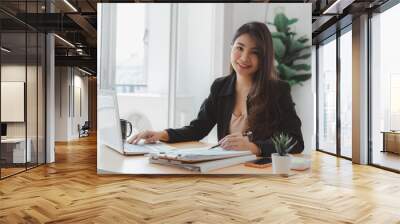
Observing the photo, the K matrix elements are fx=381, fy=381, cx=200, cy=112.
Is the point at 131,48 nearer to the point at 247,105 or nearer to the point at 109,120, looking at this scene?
the point at 109,120

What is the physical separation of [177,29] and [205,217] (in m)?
3.20

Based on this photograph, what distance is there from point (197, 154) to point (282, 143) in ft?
4.27

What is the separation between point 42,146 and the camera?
290 inches

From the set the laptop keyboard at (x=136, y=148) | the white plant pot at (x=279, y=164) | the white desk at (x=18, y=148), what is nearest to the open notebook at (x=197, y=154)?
the laptop keyboard at (x=136, y=148)

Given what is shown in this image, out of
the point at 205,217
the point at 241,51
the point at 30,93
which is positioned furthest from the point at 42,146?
the point at 205,217

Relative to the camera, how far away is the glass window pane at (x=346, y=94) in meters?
8.22

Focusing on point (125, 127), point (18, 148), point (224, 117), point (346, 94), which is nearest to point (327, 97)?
point (346, 94)

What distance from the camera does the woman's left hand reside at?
5828 millimetres

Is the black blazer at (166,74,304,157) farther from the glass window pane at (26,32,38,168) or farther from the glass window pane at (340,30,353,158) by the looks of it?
the glass window pane at (340,30,353,158)

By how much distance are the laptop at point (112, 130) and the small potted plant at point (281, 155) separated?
1.63 metres

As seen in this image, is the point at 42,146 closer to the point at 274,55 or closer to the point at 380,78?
the point at 274,55

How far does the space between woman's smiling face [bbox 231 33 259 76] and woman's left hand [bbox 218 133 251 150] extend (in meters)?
0.96

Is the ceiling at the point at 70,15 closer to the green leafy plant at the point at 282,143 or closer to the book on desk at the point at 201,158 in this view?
the green leafy plant at the point at 282,143

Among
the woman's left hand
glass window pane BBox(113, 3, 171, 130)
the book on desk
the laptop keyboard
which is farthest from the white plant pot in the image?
the laptop keyboard
